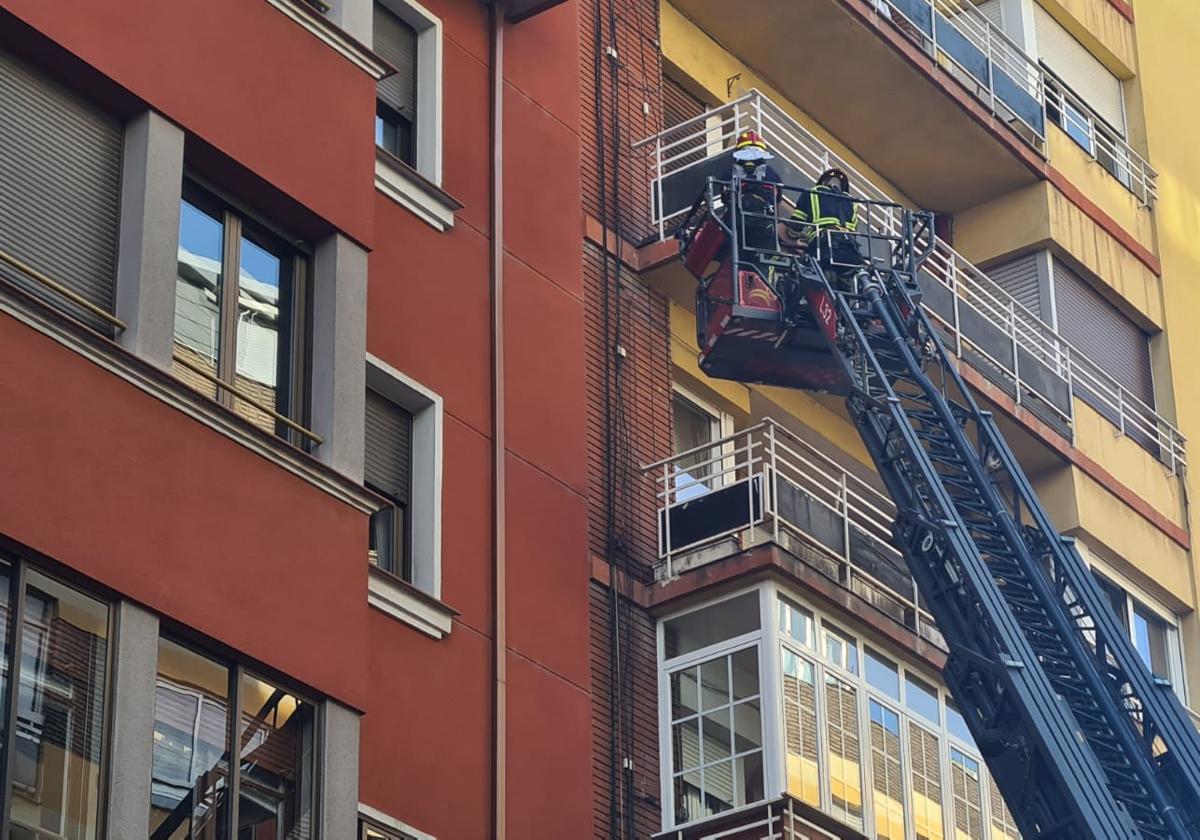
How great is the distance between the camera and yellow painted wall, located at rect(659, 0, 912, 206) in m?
26.7

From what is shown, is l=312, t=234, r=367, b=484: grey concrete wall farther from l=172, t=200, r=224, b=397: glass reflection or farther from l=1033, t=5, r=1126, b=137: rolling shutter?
l=1033, t=5, r=1126, b=137: rolling shutter

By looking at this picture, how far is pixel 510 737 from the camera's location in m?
18.7

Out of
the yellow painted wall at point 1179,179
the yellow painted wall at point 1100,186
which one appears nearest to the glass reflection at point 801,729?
the yellow painted wall at point 1179,179

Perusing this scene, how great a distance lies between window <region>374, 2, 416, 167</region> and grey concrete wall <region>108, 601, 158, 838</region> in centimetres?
741

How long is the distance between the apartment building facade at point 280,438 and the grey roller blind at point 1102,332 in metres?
11.4

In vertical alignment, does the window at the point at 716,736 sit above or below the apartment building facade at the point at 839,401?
below

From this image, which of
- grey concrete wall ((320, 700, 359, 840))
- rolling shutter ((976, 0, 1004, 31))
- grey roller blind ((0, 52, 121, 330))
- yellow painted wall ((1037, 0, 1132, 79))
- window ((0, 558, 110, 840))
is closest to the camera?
window ((0, 558, 110, 840))

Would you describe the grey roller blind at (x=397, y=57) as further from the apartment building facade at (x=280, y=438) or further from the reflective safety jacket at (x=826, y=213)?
the reflective safety jacket at (x=826, y=213)

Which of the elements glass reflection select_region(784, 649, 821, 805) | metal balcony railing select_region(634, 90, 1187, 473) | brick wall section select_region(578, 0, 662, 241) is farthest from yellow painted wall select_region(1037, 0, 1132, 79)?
glass reflection select_region(784, 649, 821, 805)

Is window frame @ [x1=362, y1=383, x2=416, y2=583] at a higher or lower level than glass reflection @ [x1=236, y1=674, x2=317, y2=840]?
higher

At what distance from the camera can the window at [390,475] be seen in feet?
60.8

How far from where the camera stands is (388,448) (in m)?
19.0

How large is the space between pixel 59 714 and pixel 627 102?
12833 mm

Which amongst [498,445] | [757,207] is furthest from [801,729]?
[757,207]
